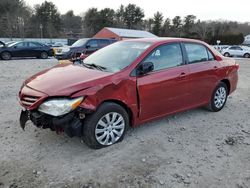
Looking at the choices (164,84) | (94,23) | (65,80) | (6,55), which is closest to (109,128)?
(65,80)

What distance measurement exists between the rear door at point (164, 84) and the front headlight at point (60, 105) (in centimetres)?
103

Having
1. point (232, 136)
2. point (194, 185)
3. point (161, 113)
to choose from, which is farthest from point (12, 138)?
point (232, 136)

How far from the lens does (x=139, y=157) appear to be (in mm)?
3322

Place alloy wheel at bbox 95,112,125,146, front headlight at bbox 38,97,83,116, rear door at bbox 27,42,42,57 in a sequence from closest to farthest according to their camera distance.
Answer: front headlight at bbox 38,97,83,116
alloy wheel at bbox 95,112,125,146
rear door at bbox 27,42,42,57

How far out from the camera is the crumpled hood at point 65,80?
313 cm

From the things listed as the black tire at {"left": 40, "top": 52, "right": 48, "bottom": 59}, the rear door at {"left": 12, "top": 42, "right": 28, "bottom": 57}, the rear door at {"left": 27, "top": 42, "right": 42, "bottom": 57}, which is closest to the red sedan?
the rear door at {"left": 12, "top": 42, "right": 28, "bottom": 57}

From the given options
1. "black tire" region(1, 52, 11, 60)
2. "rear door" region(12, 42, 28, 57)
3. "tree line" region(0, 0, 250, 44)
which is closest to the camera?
"black tire" region(1, 52, 11, 60)

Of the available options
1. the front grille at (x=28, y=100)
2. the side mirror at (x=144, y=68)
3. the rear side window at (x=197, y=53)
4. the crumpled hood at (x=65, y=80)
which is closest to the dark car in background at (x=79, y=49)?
the rear side window at (x=197, y=53)

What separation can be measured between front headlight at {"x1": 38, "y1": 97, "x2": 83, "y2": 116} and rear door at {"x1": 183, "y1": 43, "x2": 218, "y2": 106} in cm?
225

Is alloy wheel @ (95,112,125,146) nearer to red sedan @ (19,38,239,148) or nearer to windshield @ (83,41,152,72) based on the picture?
red sedan @ (19,38,239,148)

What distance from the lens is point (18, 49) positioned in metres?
15.8

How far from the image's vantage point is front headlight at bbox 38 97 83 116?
3.05 m

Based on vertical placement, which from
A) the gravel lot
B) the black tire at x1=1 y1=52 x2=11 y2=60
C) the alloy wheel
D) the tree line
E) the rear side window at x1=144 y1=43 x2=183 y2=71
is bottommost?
the gravel lot

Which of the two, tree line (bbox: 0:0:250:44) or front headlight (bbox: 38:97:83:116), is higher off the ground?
tree line (bbox: 0:0:250:44)
